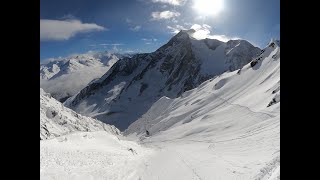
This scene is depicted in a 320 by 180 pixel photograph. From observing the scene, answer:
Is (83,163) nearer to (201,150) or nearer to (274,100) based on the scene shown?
(201,150)

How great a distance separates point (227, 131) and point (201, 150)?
21.8 m

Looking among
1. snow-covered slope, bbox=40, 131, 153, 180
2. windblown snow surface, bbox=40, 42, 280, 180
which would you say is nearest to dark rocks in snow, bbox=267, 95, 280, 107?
windblown snow surface, bbox=40, 42, 280, 180

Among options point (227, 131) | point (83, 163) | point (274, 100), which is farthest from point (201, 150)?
point (274, 100)

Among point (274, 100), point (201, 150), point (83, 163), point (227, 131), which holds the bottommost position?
point (201, 150)

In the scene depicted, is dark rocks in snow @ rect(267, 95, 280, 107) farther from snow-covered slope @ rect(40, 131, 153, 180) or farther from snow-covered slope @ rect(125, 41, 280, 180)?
snow-covered slope @ rect(40, 131, 153, 180)

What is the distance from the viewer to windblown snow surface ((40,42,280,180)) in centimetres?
3728

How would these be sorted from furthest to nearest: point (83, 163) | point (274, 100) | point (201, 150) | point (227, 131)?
1. point (274, 100)
2. point (227, 131)
3. point (201, 150)
4. point (83, 163)

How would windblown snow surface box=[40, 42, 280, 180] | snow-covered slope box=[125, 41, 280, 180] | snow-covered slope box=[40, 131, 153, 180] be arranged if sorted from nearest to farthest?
snow-covered slope box=[40, 131, 153, 180] < windblown snow surface box=[40, 42, 280, 180] < snow-covered slope box=[125, 41, 280, 180]

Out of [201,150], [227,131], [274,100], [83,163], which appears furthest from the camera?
[274,100]

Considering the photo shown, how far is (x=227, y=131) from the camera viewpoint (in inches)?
3137
